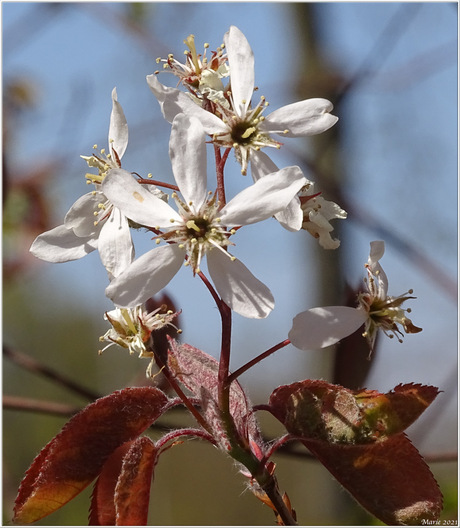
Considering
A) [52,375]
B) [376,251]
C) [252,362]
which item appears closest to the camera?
[252,362]

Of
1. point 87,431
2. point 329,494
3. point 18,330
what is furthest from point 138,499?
point 18,330

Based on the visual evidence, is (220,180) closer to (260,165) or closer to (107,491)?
(260,165)

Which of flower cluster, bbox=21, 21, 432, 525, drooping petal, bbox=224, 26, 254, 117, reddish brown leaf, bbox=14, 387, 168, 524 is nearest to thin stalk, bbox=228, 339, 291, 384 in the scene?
flower cluster, bbox=21, 21, 432, 525

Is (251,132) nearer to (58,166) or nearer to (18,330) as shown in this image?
(58,166)

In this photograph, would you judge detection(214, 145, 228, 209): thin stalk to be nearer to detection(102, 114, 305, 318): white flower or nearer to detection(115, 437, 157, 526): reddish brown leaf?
detection(102, 114, 305, 318): white flower

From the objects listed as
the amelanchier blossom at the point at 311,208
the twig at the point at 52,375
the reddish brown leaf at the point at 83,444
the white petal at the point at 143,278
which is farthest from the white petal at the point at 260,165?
the twig at the point at 52,375

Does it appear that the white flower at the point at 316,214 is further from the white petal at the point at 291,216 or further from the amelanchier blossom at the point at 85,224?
the amelanchier blossom at the point at 85,224

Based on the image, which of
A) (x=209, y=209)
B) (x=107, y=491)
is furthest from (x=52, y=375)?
(x=209, y=209)
